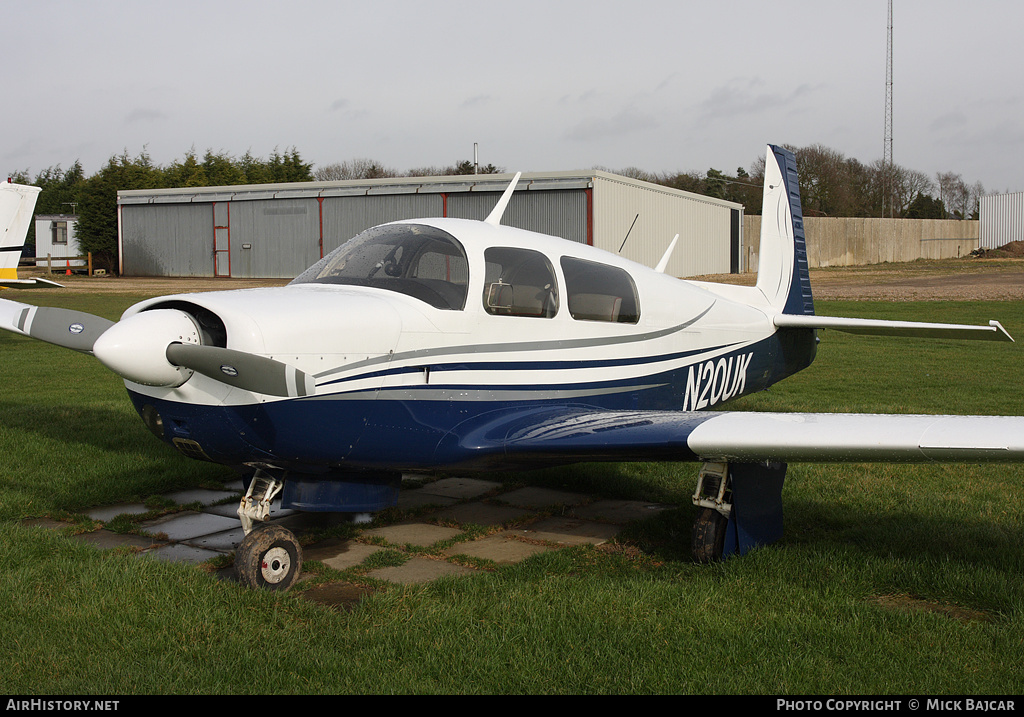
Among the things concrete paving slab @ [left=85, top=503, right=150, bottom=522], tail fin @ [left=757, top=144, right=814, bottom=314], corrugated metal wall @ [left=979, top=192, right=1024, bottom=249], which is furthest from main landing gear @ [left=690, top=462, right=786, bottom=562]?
corrugated metal wall @ [left=979, top=192, right=1024, bottom=249]

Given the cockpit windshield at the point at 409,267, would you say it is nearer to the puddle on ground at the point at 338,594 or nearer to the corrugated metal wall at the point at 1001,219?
the puddle on ground at the point at 338,594

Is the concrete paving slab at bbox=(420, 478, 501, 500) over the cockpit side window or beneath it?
beneath

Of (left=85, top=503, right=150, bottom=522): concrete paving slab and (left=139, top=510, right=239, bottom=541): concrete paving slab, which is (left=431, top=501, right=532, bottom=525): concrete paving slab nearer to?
(left=139, top=510, right=239, bottom=541): concrete paving slab

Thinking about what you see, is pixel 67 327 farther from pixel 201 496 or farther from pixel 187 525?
pixel 201 496

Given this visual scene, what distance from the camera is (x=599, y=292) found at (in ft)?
19.2

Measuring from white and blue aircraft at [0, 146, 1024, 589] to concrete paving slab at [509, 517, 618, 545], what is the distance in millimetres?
826

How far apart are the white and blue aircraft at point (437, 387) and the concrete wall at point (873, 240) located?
45.9 meters

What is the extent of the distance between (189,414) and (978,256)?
2586 inches

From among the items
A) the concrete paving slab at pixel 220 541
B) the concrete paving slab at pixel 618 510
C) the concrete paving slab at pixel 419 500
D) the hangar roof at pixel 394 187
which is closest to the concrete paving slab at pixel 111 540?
the concrete paving slab at pixel 220 541

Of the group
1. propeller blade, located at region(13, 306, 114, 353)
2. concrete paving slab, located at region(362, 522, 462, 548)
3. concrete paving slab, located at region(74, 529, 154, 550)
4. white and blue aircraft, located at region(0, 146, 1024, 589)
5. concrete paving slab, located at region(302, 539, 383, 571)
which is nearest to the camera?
A: white and blue aircraft, located at region(0, 146, 1024, 589)

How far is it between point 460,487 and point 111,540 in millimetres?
2649

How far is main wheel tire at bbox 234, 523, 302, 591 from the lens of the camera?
4418mm

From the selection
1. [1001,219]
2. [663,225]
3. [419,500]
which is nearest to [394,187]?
[663,225]

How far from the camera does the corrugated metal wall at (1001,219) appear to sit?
6347 centimetres
